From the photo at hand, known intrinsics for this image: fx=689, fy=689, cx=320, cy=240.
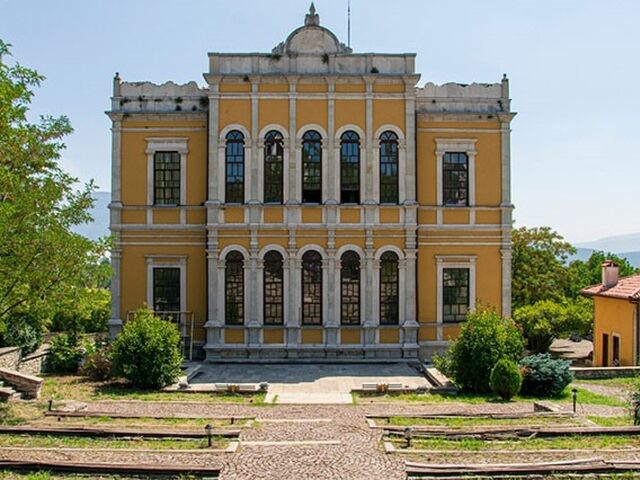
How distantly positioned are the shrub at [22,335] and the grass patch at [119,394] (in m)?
4.70

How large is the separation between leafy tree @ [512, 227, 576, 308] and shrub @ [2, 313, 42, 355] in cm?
2314

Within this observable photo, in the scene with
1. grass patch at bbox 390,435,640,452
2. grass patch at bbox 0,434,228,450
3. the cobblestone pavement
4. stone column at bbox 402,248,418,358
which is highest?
stone column at bbox 402,248,418,358

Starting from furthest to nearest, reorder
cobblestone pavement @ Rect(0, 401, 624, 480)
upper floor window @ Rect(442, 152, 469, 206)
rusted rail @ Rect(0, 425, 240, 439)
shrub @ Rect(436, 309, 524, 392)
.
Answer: upper floor window @ Rect(442, 152, 469, 206)
shrub @ Rect(436, 309, 524, 392)
rusted rail @ Rect(0, 425, 240, 439)
cobblestone pavement @ Rect(0, 401, 624, 480)

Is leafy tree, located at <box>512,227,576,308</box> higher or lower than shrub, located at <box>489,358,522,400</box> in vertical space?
higher

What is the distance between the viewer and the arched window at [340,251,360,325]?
83.6 feet

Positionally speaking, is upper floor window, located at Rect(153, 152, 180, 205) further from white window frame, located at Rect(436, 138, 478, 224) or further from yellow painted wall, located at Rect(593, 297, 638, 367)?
yellow painted wall, located at Rect(593, 297, 638, 367)

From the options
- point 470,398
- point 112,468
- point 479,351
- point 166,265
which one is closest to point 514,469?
point 112,468

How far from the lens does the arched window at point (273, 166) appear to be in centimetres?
2569

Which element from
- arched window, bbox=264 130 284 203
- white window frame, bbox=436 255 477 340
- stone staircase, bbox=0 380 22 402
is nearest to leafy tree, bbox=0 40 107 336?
stone staircase, bbox=0 380 22 402

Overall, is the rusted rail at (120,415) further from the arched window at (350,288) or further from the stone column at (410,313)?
the stone column at (410,313)

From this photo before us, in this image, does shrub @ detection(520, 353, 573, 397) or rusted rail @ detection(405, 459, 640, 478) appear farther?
shrub @ detection(520, 353, 573, 397)

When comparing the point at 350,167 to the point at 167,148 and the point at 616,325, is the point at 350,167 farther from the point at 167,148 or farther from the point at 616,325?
the point at 616,325

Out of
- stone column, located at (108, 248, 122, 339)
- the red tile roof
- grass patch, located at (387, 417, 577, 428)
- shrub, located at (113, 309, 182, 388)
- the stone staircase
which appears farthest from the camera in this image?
the red tile roof

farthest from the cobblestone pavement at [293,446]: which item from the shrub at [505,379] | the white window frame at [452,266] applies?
the white window frame at [452,266]
